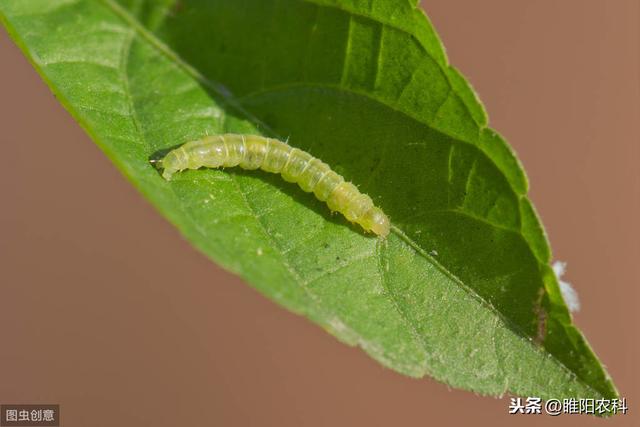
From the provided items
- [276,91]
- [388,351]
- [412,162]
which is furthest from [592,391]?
[276,91]

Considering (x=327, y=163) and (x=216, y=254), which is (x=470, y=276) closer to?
(x=327, y=163)

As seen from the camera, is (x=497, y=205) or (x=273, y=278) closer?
(x=273, y=278)

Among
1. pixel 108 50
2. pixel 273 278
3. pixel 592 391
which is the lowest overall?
pixel 592 391

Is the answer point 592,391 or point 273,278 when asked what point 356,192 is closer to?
point 273,278

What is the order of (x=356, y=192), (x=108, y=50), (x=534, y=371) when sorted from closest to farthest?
1. (x=534, y=371)
2. (x=356, y=192)
3. (x=108, y=50)

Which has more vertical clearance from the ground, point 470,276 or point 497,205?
point 497,205

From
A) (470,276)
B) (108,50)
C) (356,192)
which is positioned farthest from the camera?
(108,50)
